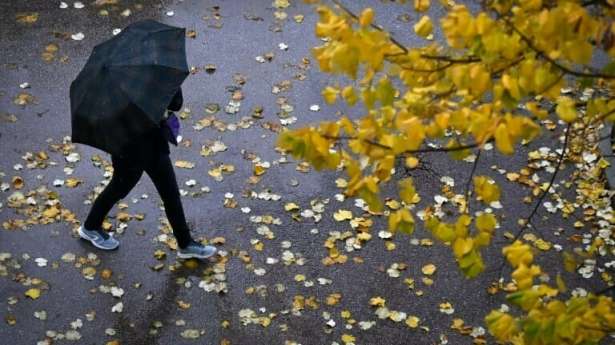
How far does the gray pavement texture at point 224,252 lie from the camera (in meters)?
6.43

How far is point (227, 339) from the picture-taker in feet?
20.9

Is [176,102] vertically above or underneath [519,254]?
underneath

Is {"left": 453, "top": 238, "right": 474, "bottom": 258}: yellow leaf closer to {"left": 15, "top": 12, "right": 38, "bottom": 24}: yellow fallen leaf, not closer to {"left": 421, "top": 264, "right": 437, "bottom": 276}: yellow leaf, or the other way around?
{"left": 421, "top": 264, "right": 437, "bottom": 276}: yellow leaf

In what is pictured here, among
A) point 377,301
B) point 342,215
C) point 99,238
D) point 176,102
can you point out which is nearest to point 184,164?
point 99,238

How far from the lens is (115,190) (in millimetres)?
6578

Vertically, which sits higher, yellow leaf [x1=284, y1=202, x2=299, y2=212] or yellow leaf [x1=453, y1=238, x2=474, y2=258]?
yellow leaf [x1=453, y1=238, x2=474, y2=258]

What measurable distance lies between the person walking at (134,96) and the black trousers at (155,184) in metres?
0.01

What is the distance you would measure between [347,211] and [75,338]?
91.8 inches

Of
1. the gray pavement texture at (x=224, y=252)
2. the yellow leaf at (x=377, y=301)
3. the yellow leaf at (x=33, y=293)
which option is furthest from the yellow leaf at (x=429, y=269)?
the yellow leaf at (x=33, y=293)

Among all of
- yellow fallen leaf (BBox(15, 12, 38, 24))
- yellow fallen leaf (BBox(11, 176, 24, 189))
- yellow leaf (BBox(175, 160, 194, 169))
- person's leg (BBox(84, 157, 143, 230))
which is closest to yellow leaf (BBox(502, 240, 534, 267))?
person's leg (BBox(84, 157, 143, 230))

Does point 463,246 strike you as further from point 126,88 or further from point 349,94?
point 126,88

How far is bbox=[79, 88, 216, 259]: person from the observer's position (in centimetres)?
611

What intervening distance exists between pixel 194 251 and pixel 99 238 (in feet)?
2.41

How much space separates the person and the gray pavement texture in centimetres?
12
